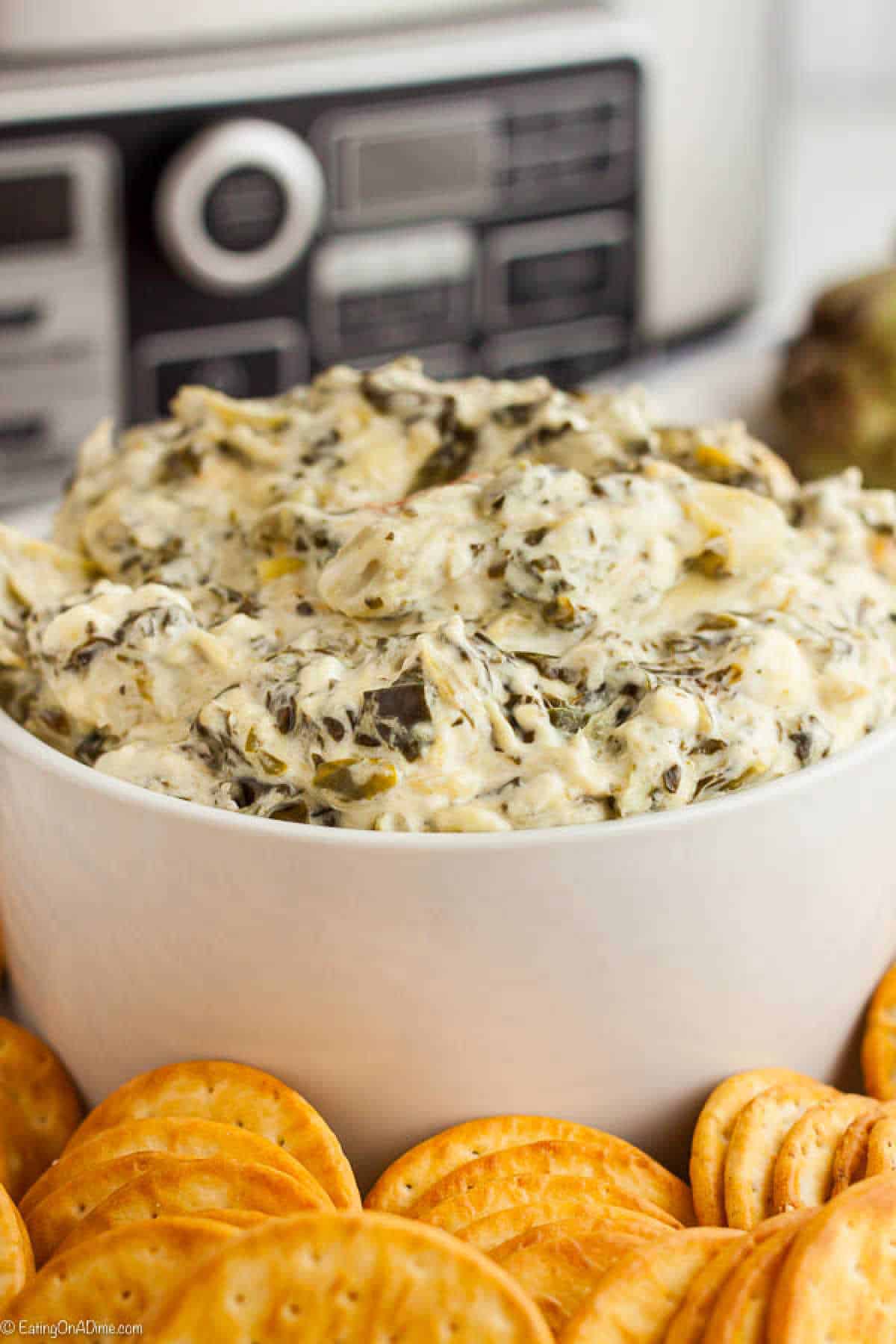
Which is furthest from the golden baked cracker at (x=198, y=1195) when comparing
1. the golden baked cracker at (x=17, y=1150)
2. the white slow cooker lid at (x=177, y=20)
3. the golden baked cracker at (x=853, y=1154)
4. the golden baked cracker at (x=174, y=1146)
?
A: the white slow cooker lid at (x=177, y=20)

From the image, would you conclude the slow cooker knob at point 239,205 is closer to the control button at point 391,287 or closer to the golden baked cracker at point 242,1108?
the control button at point 391,287

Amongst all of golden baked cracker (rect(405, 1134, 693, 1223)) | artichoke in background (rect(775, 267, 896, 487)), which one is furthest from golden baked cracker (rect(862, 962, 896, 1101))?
artichoke in background (rect(775, 267, 896, 487))

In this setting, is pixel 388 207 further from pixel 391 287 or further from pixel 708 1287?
pixel 708 1287

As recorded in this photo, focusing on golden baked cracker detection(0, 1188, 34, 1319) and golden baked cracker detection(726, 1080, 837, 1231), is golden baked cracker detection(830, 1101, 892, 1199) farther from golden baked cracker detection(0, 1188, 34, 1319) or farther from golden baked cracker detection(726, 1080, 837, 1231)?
golden baked cracker detection(0, 1188, 34, 1319)

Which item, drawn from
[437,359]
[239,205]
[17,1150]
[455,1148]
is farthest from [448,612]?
[437,359]

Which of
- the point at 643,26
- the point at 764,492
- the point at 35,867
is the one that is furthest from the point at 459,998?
the point at 643,26
